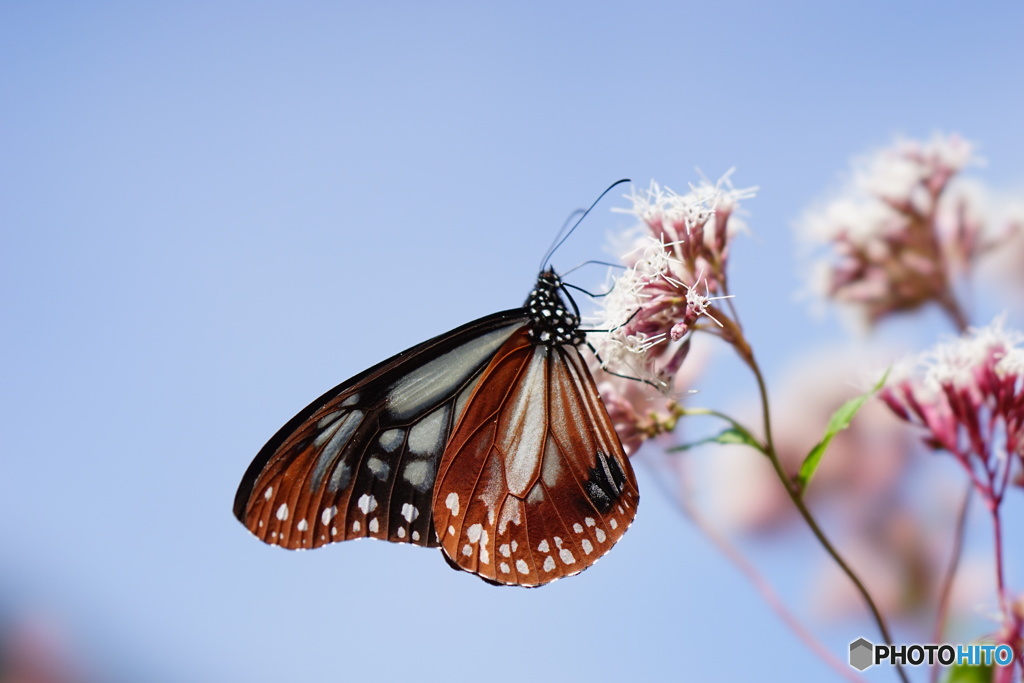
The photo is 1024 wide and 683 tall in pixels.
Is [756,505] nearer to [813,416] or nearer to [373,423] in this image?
[813,416]

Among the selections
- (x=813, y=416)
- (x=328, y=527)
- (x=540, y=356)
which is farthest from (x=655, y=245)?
(x=813, y=416)

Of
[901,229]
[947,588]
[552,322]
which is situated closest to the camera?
[947,588]

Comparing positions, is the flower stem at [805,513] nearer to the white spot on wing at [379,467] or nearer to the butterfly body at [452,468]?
the butterfly body at [452,468]

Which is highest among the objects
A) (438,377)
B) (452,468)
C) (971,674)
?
(438,377)

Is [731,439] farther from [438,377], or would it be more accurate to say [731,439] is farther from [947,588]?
[438,377]

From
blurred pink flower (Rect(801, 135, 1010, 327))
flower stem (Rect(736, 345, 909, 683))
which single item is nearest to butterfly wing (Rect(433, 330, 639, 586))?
flower stem (Rect(736, 345, 909, 683))

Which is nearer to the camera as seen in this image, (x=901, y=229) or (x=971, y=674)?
(x=971, y=674)

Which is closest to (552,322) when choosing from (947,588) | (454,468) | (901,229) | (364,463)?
(454,468)
